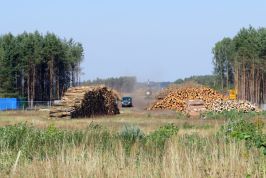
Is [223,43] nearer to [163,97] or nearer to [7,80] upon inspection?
[7,80]

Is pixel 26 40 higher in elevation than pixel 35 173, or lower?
higher

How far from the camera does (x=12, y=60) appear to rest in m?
93.4

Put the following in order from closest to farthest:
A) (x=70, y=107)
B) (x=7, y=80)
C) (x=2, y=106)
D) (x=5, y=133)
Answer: (x=5, y=133)
(x=70, y=107)
(x=2, y=106)
(x=7, y=80)

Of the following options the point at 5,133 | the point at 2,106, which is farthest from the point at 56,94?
the point at 5,133

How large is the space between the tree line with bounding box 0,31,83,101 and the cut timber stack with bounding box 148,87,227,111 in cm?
3897

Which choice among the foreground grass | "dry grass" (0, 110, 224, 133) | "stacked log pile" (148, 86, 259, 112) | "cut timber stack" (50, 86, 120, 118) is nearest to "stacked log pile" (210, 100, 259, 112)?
"stacked log pile" (148, 86, 259, 112)

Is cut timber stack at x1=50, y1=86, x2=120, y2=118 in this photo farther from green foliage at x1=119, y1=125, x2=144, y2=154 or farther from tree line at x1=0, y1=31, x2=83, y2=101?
tree line at x1=0, y1=31, x2=83, y2=101

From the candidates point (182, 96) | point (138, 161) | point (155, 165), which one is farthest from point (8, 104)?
point (155, 165)

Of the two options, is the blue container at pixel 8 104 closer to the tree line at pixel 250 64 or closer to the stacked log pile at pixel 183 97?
the stacked log pile at pixel 183 97

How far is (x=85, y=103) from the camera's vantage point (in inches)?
1847

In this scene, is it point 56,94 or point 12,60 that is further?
point 56,94

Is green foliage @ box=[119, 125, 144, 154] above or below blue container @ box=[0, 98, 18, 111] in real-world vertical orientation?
above

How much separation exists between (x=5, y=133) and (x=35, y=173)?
196 inches

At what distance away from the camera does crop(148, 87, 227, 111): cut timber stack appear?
180ft
